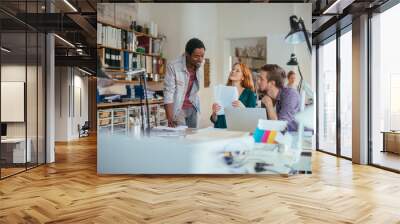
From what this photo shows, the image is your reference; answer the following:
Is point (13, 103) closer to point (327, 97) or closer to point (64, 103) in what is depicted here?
point (327, 97)

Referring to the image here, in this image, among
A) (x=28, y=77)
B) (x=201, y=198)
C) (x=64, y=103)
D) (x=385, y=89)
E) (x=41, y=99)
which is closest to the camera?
(x=201, y=198)

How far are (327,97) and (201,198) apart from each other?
6497 mm

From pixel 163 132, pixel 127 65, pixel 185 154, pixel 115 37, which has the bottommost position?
pixel 185 154

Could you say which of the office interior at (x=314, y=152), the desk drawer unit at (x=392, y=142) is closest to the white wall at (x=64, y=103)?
the office interior at (x=314, y=152)

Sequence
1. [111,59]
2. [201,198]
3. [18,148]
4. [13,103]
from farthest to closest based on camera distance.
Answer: [18,148]
[13,103]
[111,59]
[201,198]

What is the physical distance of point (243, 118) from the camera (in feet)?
21.1

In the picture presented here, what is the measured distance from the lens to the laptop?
21.1 ft

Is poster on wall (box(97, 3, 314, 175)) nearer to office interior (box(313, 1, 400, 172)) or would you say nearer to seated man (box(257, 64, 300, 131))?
seated man (box(257, 64, 300, 131))

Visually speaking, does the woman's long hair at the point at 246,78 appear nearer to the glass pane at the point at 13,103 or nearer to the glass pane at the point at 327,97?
the glass pane at the point at 13,103

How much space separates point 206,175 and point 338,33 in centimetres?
503

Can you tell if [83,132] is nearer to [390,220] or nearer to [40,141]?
[40,141]

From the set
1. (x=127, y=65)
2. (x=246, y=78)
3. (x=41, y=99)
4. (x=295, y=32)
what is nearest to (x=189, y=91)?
(x=246, y=78)

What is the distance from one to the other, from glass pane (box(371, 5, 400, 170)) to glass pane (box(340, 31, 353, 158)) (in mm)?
792

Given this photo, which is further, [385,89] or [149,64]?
[385,89]
